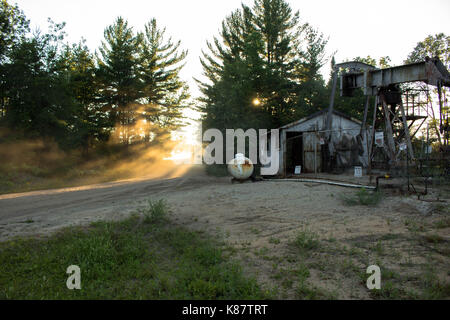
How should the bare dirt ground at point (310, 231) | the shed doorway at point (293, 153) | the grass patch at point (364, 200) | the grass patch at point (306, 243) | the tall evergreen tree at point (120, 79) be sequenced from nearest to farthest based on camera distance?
the bare dirt ground at point (310, 231)
the grass patch at point (306, 243)
the grass patch at point (364, 200)
the shed doorway at point (293, 153)
the tall evergreen tree at point (120, 79)

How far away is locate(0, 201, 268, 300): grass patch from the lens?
3543 millimetres

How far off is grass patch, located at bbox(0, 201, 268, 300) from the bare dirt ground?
0.50m

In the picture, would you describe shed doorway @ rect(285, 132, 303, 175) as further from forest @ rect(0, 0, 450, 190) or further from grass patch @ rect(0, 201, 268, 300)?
grass patch @ rect(0, 201, 268, 300)

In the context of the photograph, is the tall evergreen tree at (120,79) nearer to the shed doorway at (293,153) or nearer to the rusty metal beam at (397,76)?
the shed doorway at (293,153)

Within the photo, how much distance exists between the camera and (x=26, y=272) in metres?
4.18

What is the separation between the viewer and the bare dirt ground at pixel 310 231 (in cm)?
370

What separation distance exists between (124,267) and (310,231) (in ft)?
Result: 12.7

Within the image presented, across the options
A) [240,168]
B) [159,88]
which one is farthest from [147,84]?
[240,168]

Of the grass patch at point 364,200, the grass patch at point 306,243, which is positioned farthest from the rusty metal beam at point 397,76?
the grass patch at point 306,243

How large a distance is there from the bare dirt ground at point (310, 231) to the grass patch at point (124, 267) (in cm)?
50

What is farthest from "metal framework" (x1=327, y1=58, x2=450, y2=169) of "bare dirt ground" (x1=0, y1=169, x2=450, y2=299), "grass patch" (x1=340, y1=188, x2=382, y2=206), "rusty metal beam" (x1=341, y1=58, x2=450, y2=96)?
"bare dirt ground" (x1=0, y1=169, x2=450, y2=299)

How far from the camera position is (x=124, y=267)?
4.31 meters
